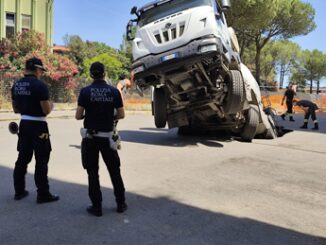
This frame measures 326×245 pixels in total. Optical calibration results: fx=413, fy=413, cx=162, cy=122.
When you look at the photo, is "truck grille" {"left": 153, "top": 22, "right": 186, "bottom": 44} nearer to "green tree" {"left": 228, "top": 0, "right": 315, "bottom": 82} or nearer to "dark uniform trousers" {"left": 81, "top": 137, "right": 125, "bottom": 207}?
"dark uniform trousers" {"left": 81, "top": 137, "right": 125, "bottom": 207}

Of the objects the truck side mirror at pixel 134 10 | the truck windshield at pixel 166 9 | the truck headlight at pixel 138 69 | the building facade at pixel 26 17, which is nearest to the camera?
the truck headlight at pixel 138 69

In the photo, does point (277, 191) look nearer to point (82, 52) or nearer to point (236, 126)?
point (236, 126)

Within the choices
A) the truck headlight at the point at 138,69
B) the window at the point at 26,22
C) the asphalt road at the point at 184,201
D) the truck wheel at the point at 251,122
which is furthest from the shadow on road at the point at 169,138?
the window at the point at 26,22

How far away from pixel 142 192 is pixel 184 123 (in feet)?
16.0

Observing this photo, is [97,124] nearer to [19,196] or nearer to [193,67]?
[19,196]

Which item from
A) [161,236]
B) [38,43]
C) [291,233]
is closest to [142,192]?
[161,236]

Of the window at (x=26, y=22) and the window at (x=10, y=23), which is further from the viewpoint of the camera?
the window at (x=26, y=22)

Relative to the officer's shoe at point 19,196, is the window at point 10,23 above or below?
above

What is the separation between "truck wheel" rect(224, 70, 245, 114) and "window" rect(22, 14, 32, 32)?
20.9 metres

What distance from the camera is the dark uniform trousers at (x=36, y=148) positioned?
Answer: 4.80 m

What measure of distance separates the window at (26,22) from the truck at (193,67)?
1884 centimetres

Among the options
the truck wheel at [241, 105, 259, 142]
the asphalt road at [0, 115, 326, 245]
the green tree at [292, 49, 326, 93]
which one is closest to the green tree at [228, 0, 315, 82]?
the truck wheel at [241, 105, 259, 142]

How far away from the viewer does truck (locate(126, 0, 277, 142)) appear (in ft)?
28.2

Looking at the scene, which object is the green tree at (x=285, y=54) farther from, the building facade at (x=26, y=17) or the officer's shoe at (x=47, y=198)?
the officer's shoe at (x=47, y=198)
